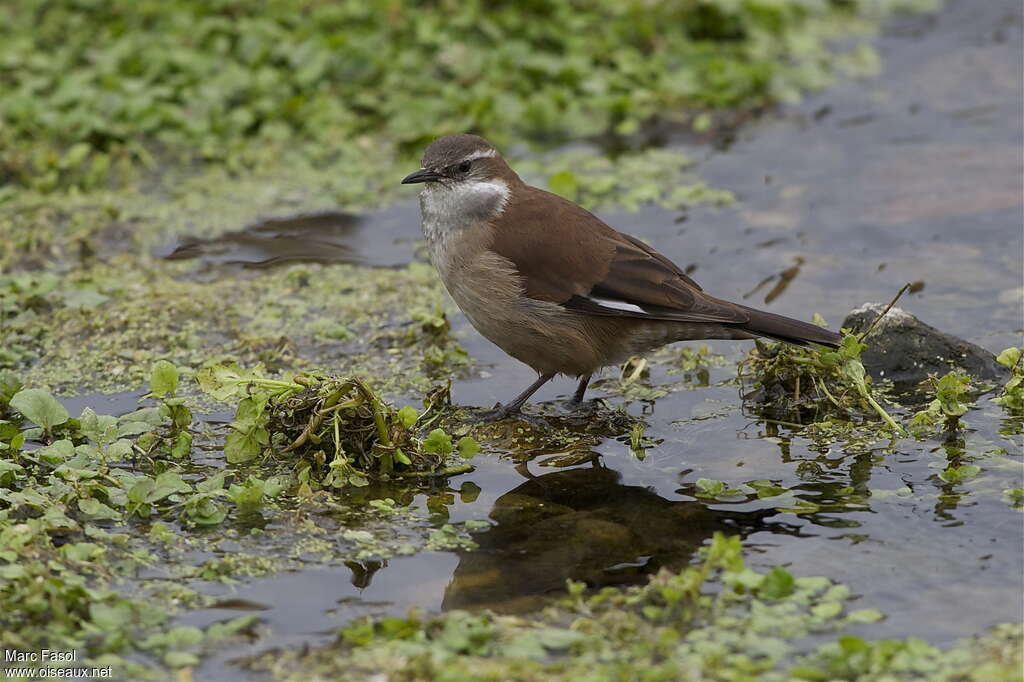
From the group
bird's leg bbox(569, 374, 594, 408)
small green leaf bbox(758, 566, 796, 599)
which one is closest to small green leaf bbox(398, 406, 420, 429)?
bird's leg bbox(569, 374, 594, 408)

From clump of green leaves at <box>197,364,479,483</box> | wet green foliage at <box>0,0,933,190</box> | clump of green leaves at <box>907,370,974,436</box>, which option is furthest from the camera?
wet green foliage at <box>0,0,933,190</box>

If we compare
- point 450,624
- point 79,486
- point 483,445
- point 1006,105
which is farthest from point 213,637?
point 1006,105

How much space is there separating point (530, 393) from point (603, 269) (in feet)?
2.54

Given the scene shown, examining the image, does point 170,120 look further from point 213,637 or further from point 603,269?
point 213,637

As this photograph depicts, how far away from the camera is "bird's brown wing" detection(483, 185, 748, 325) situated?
6.50 m

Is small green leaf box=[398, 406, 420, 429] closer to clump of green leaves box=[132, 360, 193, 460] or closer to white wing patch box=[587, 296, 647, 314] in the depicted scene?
clump of green leaves box=[132, 360, 193, 460]

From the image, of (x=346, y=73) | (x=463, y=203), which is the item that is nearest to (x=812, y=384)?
(x=463, y=203)

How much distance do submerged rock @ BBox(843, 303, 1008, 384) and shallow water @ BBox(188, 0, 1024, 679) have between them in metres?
0.35

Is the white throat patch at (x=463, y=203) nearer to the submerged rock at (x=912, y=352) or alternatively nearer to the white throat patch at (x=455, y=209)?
the white throat patch at (x=455, y=209)

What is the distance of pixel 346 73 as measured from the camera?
10.8m

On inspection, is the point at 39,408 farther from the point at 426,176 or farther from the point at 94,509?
the point at 426,176

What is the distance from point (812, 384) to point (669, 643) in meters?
2.41

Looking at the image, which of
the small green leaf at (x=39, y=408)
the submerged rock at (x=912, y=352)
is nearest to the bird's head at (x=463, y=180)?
the submerged rock at (x=912, y=352)

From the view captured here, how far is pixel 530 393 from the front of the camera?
682cm
